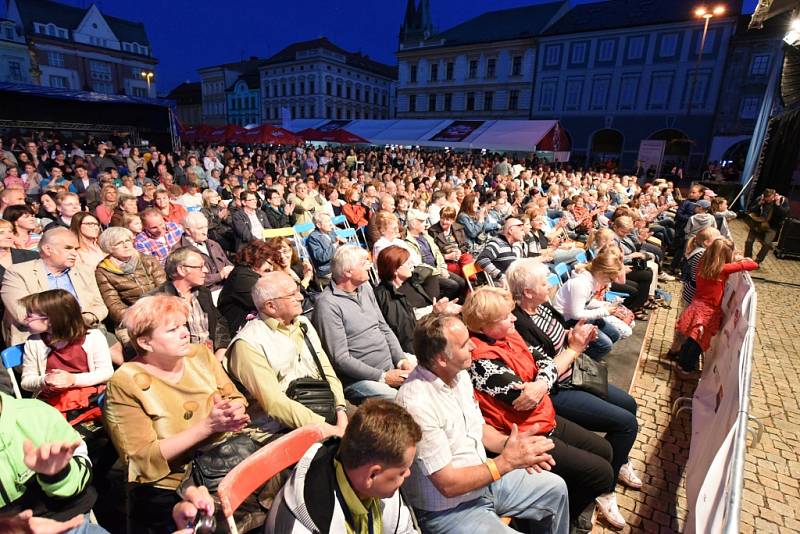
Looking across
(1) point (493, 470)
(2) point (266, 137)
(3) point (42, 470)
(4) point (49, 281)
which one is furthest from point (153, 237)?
(2) point (266, 137)

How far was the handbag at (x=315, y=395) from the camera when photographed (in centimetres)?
258

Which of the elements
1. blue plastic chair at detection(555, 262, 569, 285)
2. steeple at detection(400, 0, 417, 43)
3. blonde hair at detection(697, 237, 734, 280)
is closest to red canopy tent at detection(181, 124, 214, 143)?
blue plastic chair at detection(555, 262, 569, 285)

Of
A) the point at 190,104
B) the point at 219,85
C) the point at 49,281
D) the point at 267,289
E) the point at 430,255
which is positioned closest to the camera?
the point at 267,289

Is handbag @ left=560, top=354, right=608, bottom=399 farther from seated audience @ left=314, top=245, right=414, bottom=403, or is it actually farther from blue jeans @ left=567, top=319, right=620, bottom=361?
seated audience @ left=314, top=245, right=414, bottom=403

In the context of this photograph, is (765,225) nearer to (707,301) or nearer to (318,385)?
(707,301)

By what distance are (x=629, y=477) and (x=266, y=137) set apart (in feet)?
59.7

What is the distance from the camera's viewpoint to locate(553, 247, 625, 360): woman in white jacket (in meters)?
3.93

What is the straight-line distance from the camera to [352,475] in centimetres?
156

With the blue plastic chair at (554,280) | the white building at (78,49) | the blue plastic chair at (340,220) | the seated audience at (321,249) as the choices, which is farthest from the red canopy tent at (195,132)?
the white building at (78,49)

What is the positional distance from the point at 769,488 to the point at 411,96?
4399cm

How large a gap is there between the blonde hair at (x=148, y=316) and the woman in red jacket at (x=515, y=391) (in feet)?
5.35

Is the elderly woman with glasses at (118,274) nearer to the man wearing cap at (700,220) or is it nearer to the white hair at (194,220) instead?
the white hair at (194,220)

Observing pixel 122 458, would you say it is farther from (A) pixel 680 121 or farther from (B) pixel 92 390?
(A) pixel 680 121

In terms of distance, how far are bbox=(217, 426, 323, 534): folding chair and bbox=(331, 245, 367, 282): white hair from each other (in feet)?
4.82
